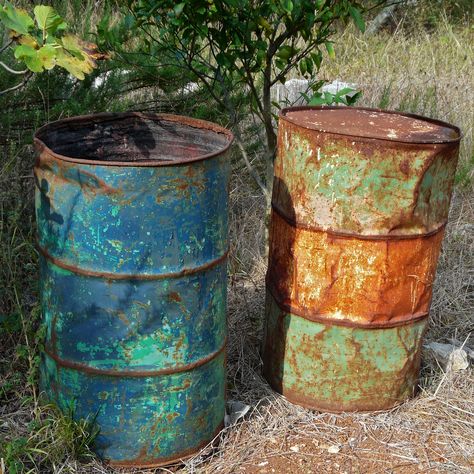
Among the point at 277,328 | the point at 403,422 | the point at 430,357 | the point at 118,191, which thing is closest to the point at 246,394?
the point at 277,328

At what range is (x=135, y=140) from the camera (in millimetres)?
2924

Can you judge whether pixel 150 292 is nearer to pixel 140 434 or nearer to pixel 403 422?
pixel 140 434

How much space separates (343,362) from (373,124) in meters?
1.02

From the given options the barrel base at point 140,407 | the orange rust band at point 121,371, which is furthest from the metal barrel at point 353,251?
the orange rust band at point 121,371

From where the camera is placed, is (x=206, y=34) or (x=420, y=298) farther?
(x=206, y=34)

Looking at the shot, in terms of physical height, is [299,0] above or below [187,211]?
above

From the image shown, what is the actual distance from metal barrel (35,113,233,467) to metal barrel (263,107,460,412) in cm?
42

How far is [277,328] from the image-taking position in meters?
3.15

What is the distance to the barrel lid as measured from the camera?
9.18 ft

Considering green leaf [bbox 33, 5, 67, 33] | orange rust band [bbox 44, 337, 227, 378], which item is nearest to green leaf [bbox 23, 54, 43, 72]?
green leaf [bbox 33, 5, 67, 33]

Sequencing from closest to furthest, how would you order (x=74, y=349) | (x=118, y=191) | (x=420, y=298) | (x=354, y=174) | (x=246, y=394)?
(x=118, y=191), (x=74, y=349), (x=354, y=174), (x=420, y=298), (x=246, y=394)

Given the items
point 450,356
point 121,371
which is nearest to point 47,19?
point 121,371

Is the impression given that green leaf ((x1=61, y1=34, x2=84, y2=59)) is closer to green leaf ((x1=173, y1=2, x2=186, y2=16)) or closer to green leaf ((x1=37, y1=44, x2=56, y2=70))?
green leaf ((x1=37, y1=44, x2=56, y2=70))

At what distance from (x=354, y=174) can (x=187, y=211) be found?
72 cm
